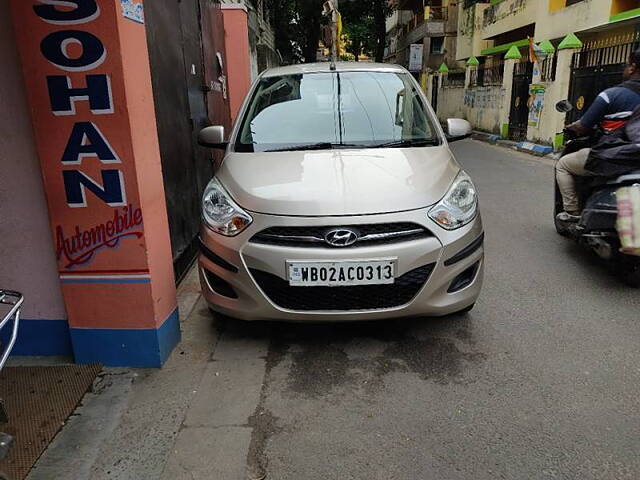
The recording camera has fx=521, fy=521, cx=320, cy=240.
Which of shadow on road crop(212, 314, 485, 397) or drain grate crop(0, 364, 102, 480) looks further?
shadow on road crop(212, 314, 485, 397)

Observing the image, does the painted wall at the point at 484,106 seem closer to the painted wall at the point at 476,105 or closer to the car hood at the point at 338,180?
the painted wall at the point at 476,105

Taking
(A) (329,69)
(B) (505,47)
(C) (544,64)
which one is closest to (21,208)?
(A) (329,69)

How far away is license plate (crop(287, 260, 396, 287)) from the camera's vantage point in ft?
9.29

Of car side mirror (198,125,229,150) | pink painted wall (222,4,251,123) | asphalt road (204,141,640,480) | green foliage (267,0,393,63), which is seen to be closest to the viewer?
asphalt road (204,141,640,480)

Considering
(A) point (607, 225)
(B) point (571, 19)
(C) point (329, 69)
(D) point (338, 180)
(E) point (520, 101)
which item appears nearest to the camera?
(D) point (338, 180)

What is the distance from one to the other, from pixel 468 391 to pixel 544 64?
41.8 ft

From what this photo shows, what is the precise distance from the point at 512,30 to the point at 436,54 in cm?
1261

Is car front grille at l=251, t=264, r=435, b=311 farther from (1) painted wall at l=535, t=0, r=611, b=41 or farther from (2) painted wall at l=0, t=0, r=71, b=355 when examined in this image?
(1) painted wall at l=535, t=0, r=611, b=41

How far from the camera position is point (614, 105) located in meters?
4.21

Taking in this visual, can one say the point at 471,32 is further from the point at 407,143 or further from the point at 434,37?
the point at 407,143

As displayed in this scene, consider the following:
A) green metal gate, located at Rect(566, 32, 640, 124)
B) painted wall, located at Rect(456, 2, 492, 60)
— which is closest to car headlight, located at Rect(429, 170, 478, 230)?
green metal gate, located at Rect(566, 32, 640, 124)

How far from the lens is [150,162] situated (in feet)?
9.57

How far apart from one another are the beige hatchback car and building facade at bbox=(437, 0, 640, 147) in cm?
879

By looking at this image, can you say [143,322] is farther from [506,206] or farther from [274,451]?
[506,206]
